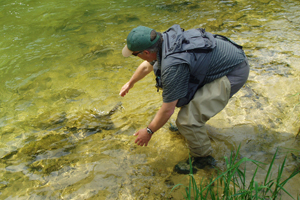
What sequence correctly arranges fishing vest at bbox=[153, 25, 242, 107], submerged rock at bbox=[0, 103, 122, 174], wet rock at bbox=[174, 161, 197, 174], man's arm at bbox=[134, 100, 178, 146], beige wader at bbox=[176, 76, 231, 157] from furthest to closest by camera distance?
submerged rock at bbox=[0, 103, 122, 174] < wet rock at bbox=[174, 161, 197, 174] < beige wader at bbox=[176, 76, 231, 157] < man's arm at bbox=[134, 100, 178, 146] < fishing vest at bbox=[153, 25, 242, 107]

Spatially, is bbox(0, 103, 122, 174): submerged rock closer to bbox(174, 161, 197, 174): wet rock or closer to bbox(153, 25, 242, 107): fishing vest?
bbox(174, 161, 197, 174): wet rock

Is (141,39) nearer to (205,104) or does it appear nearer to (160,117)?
(160,117)

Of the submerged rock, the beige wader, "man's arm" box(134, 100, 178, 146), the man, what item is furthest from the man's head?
the submerged rock

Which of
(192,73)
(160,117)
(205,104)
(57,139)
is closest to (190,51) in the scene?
(192,73)

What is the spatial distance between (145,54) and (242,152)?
5.45ft

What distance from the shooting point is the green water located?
8.96 ft

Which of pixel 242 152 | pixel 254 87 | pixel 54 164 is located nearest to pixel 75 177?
pixel 54 164

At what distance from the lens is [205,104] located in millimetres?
2518

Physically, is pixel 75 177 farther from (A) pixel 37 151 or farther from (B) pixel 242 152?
(B) pixel 242 152

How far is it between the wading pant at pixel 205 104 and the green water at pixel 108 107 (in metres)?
0.45

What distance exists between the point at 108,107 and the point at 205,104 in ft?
6.47

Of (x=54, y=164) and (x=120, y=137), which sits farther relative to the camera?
(x=120, y=137)

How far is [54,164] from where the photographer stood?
9.80 feet

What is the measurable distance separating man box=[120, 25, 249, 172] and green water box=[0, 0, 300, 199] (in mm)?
521
